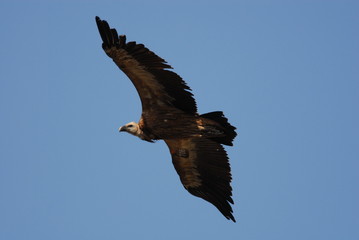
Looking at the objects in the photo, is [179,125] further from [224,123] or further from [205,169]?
[205,169]

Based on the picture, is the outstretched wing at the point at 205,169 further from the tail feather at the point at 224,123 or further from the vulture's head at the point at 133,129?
the vulture's head at the point at 133,129

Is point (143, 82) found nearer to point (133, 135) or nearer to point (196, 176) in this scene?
point (133, 135)

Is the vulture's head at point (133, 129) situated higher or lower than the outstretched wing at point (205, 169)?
higher

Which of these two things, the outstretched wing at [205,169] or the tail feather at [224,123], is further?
the outstretched wing at [205,169]

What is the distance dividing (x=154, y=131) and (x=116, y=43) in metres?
2.20

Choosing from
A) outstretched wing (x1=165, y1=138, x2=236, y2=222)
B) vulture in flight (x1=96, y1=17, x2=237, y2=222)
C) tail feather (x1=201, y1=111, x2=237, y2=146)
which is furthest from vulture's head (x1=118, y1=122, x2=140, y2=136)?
tail feather (x1=201, y1=111, x2=237, y2=146)

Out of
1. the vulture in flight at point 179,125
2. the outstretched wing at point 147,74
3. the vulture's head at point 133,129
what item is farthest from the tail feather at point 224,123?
the vulture's head at point 133,129

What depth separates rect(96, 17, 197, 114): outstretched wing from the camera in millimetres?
10922

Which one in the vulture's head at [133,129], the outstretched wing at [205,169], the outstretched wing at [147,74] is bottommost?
the outstretched wing at [205,169]

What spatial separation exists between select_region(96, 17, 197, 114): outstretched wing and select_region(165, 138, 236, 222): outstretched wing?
3.45 feet

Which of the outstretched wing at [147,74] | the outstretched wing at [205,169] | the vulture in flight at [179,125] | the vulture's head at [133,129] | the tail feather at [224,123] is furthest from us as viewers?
the outstretched wing at [205,169]

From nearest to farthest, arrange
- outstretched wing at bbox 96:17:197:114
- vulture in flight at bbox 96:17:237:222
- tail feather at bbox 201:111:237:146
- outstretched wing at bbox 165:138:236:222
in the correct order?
outstretched wing at bbox 96:17:197:114, vulture in flight at bbox 96:17:237:222, tail feather at bbox 201:111:237:146, outstretched wing at bbox 165:138:236:222

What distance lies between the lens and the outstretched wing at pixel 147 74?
35.8 ft

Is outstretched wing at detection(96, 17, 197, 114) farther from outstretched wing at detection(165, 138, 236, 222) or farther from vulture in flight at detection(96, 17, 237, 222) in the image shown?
outstretched wing at detection(165, 138, 236, 222)
